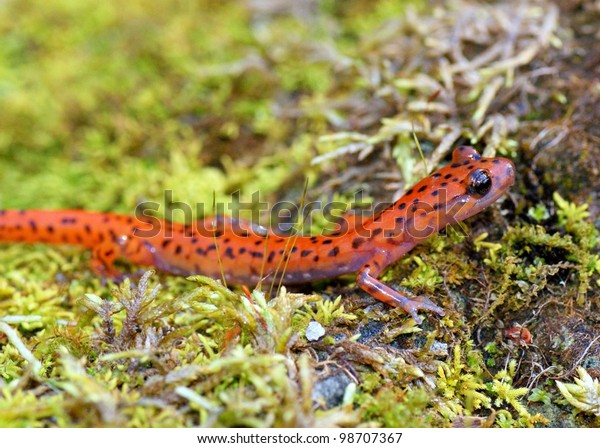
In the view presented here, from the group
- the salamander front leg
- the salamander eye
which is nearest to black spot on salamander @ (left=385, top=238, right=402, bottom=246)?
Result: the salamander front leg

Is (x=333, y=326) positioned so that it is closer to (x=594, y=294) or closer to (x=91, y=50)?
(x=594, y=294)

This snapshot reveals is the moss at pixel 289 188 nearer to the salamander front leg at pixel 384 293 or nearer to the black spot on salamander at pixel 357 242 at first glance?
the salamander front leg at pixel 384 293

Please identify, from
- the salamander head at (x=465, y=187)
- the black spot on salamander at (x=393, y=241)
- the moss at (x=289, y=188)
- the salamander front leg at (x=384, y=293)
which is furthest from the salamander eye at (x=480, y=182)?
the salamander front leg at (x=384, y=293)

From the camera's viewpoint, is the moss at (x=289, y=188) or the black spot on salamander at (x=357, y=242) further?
the black spot on salamander at (x=357, y=242)

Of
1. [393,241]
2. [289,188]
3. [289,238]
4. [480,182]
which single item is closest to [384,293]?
[393,241]

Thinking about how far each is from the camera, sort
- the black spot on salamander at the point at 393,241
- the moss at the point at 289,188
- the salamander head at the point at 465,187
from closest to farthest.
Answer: the moss at the point at 289,188 → the salamander head at the point at 465,187 → the black spot on salamander at the point at 393,241

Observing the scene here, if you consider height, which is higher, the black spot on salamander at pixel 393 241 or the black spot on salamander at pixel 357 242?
the black spot on salamander at pixel 393 241

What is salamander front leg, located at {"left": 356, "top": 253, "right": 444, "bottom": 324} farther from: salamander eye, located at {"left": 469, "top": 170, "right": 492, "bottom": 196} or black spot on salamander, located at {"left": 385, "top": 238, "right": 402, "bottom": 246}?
salamander eye, located at {"left": 469, "top": 170, "right": 492, "bottom": 196}

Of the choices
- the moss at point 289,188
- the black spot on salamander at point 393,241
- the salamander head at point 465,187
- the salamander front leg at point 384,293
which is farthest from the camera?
the black spot on salamander at point 393,241

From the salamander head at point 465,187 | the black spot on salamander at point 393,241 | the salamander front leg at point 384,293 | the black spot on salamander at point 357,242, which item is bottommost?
the salamander front leg at point 384,293
